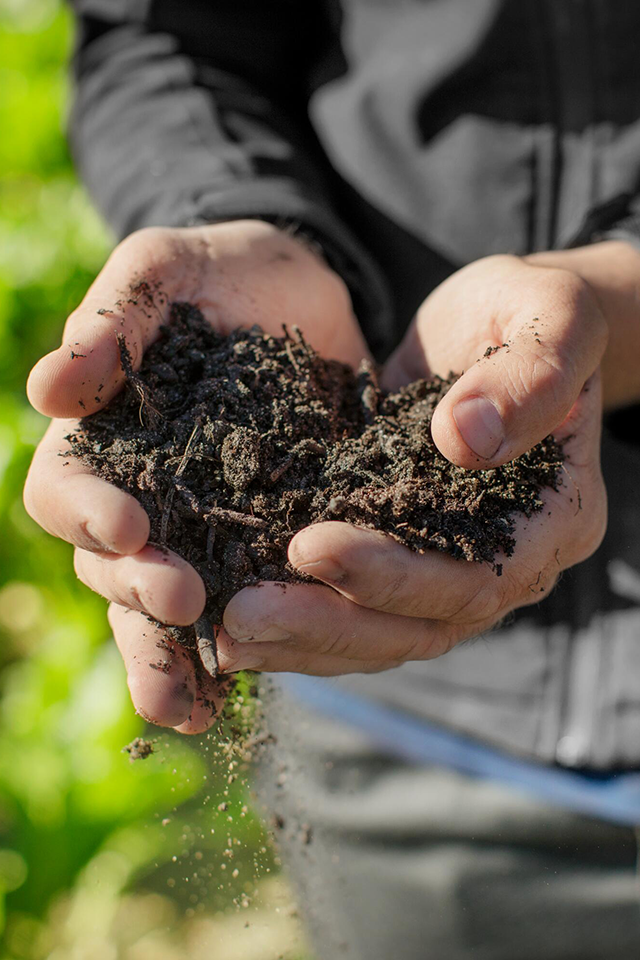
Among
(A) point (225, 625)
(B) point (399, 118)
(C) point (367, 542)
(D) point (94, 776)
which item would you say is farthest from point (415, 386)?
(D) point (94, 776)

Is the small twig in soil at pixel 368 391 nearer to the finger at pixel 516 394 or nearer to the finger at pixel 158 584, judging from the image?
the finger at pixel 516 394

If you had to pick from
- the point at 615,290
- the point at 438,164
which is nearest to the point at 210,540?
the point at 615,290

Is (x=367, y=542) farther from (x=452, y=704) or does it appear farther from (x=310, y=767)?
(x=310, y=767)

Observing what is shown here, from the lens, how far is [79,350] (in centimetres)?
88

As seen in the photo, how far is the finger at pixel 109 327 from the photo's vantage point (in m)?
0.88

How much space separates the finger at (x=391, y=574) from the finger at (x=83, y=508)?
0.18 m

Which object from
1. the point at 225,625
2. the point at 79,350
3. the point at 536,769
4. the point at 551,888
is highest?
the point at 79,350

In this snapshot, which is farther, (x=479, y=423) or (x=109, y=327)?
(x=109, y=327)

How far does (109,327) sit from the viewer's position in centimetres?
93

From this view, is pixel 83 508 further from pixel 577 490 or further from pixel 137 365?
pixel 577 490

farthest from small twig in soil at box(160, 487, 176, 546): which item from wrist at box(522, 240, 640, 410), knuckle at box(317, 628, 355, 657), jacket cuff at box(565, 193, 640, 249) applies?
jacket cuff at box(565, 193, 640, 249)

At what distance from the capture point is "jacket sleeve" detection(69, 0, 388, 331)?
1381 mm

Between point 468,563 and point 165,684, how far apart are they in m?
0.38

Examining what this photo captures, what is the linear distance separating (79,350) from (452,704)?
97cm
